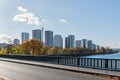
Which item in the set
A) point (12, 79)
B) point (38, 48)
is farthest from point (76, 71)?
point (38, 48)

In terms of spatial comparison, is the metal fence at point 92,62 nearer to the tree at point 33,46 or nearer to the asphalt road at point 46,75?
the asphalt road at point 46,75

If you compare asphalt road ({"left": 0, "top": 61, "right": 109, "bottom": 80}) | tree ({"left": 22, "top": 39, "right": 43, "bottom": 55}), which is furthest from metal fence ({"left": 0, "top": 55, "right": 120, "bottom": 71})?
tree ({"left": 22, "top": 39, "right": 43, "bottom": 55})

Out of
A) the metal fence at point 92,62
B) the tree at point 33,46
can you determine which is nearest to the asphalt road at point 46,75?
the metal fence at point 92,62

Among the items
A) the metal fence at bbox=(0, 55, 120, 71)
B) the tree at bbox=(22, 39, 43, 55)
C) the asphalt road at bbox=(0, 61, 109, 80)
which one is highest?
the tree at bbox=(22, 39, 43, 55)

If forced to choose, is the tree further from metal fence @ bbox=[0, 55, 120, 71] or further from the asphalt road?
the asphalt road

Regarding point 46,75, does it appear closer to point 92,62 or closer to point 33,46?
point 92,62

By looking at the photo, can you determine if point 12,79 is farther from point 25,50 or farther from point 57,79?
point 25,50

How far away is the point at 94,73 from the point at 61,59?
20.8 meters

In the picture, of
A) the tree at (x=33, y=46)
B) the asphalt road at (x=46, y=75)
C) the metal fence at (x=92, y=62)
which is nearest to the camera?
the asphalt road at (x=46, y=75)

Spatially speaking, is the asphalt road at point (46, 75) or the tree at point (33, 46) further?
the tree at point (33, 46)

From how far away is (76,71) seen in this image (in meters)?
24.4

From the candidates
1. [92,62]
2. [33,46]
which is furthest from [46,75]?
[33,46]

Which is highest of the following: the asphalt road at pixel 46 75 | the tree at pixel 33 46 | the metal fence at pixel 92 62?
the tree at pixel 33 46

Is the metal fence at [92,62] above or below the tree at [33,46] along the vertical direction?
below
